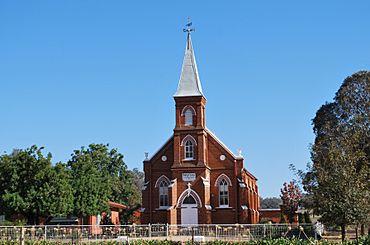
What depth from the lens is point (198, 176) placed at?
49.5 m

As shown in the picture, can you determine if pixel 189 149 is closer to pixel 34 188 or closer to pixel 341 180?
pixel 34 188

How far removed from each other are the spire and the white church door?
9.98m

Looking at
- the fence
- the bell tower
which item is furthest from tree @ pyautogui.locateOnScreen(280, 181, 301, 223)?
the fence

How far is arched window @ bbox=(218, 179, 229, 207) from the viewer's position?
5019 centimetres

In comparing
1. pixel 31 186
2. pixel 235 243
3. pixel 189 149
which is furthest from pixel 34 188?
pixel 235 243

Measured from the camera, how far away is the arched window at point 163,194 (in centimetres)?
5122

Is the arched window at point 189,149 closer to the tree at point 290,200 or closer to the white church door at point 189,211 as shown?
the white church door at point 189,211

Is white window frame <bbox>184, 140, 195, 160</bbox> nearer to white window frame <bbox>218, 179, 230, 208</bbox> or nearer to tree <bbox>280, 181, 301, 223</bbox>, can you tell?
white window frame <bbox>218, 179, 230, 208</bbox>

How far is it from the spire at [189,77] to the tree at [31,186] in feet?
48.1

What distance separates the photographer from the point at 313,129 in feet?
154

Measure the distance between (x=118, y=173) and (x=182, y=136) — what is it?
101ft

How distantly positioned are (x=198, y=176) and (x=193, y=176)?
18.5 inches

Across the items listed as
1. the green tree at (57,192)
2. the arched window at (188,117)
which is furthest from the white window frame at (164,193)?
the green tree at (57,192)

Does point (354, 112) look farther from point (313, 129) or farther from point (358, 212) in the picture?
point (358, 212)
